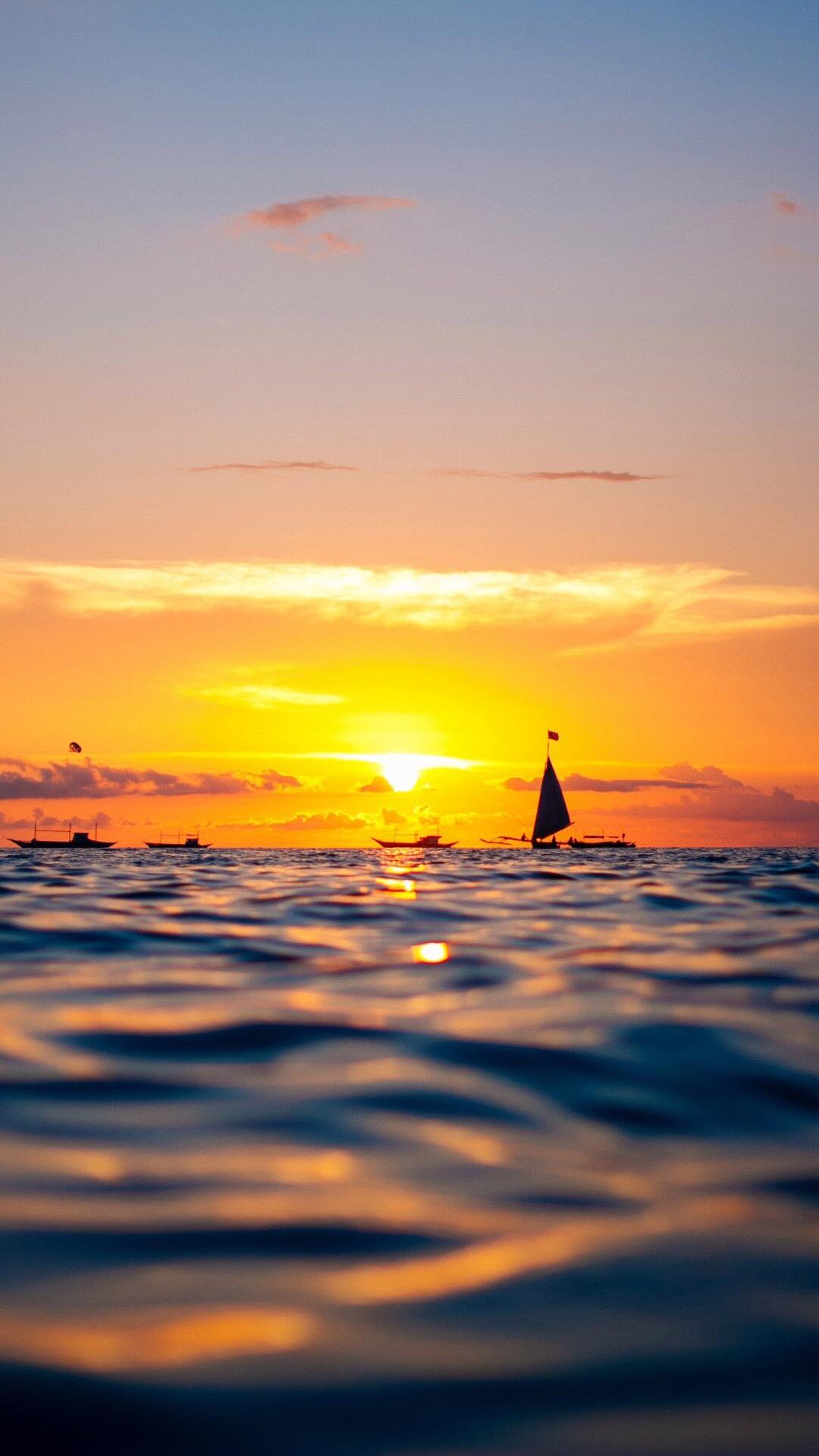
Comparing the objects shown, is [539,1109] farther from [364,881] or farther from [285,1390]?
[364,881]

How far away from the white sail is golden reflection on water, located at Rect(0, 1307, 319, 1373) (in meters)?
148

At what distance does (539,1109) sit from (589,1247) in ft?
7.52

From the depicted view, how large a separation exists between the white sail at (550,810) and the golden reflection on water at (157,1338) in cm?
14816

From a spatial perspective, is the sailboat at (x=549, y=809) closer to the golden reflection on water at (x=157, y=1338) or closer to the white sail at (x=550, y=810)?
the white sail at (x=550, y=810)

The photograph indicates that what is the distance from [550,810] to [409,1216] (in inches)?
5840

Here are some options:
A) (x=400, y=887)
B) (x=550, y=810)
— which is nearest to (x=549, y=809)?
(x=550, y=810)

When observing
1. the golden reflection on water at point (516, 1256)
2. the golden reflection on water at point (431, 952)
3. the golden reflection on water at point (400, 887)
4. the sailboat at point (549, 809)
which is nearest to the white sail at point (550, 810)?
the sailboat at point (549, 809)

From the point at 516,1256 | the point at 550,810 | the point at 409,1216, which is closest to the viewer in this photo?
the point at 516,1256

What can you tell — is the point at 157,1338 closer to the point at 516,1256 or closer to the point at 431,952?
the point at 516,1256

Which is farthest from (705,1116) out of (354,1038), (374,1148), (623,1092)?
(354,1038)

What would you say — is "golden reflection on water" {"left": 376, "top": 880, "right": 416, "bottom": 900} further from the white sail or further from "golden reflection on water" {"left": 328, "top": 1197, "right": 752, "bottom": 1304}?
the white sail

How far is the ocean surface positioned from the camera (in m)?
3.59

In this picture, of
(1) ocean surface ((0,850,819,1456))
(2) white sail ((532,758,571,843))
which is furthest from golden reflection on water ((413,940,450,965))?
(2) white sail ((532,758,571,843))

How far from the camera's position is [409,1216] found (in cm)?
520
